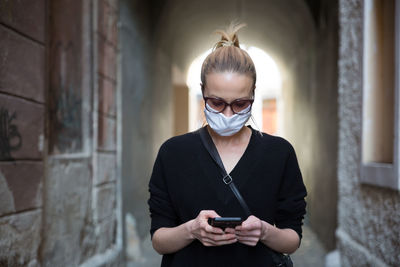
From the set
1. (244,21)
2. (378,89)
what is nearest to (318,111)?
(244,21)

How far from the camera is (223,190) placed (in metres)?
1.64

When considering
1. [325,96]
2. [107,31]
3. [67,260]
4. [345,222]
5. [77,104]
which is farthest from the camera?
[325,96]

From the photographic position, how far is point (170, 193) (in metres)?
1.72

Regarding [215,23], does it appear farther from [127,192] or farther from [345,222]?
[345,222]

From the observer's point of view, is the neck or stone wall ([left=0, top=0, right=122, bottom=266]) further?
stone wall ([left=0, top=0, right=122, bottom=266])

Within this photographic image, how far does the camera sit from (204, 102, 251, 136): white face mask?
165 cm

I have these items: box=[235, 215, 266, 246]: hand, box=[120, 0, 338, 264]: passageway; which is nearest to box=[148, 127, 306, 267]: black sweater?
box=[235, 215, 266, 246]: hand

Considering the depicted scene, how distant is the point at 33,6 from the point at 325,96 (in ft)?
16.7

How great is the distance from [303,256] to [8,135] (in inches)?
191

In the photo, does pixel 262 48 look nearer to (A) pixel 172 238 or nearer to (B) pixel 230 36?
(B) pixel 230 36

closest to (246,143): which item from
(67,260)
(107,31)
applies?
(67,260)

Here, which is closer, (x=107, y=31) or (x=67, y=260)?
(x=67, y=260)

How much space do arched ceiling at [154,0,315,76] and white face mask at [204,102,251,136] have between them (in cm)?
706

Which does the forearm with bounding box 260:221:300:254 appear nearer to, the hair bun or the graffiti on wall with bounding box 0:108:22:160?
the hair bun
